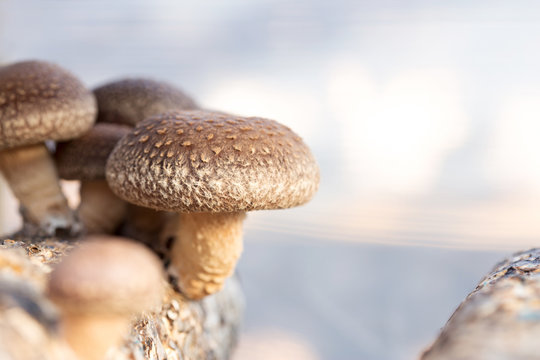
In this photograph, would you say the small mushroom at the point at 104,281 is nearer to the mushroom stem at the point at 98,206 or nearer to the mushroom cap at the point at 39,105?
the mushroom cap at the point at 39,105

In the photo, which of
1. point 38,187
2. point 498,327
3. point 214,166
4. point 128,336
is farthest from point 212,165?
point 38,187

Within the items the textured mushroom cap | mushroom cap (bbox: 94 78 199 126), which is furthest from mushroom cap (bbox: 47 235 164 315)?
mushroom cap (bbox: 94 78 199 126)

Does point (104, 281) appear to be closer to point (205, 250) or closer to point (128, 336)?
point (128, 336)

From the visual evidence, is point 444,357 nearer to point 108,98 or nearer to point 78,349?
point 78,349

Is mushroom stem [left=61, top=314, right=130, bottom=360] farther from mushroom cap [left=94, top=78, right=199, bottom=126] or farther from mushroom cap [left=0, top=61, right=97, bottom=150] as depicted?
mushroom cap [left=94, top=78, right=199, bottom=126]

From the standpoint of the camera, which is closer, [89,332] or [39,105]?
[89,332]
